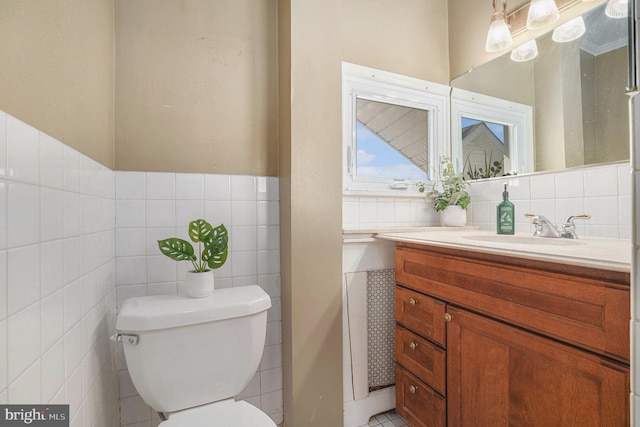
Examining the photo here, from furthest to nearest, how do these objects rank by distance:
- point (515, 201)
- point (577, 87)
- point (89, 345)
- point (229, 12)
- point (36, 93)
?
1. point (515, 201)
2. point (229, 12)
3. point (577, 87)
4. point (89, 345)
5. point (36, 93)

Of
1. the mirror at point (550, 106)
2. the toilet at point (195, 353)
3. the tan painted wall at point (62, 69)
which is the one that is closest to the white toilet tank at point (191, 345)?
the toilet at point (195, 353)

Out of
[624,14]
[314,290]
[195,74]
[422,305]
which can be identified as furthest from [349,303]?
[624,14]

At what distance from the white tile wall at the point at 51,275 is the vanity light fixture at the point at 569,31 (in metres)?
1.93

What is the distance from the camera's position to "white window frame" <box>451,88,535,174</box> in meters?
1.44

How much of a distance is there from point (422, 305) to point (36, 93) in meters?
1.34

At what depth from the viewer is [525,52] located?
1440mm

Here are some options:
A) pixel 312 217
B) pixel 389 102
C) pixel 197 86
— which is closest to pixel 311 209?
pixel 312 217

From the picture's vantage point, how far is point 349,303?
141 cm

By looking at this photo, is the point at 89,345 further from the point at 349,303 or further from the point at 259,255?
the point at 349,303

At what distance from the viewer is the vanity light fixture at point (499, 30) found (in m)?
1.49

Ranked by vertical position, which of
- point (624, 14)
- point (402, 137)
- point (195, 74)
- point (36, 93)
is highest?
point (624, 14)

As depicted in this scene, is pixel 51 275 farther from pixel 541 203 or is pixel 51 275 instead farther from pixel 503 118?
pixel 503 118

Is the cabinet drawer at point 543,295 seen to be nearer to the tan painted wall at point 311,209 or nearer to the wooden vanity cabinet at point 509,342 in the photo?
the wooden vanity cabinet at point 509,342

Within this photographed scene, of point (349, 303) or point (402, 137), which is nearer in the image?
point (349, 303)
